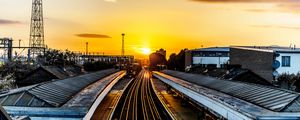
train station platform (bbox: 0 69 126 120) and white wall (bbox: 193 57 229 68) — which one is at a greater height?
white wall (bbox: 193 57 229 68)

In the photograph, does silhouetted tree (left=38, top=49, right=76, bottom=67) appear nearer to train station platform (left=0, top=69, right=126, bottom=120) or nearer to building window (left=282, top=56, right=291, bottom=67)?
building window (left=282, top=56, right=291, bottom=67)

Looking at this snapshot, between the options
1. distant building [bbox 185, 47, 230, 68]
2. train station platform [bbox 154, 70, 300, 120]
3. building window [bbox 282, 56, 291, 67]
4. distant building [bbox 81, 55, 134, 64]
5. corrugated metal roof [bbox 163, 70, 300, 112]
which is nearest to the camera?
train station platform [bbox 154, 70, 300, 120]

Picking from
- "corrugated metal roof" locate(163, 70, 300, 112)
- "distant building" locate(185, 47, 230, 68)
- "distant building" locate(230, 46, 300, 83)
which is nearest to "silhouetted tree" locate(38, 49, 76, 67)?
"distant building" locate(185, 47, 230, 68)

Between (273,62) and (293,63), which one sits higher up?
(273,62)

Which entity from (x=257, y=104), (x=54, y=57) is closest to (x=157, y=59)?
(x=54, y=57)

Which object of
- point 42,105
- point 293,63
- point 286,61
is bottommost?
point 42,105

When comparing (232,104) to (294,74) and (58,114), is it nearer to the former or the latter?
(58,114)

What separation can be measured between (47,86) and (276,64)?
33.6m

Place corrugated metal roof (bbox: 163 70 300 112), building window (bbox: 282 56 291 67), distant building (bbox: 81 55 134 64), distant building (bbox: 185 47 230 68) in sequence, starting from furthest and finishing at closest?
distant building (bbox: 81 55 134 64)
distant building (bbox: 185 47 230 68)
building window (bbox: 282 56 291 67)
corrugated metal roof (bbox: 163 70 300 112)

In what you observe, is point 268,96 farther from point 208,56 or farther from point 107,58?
point 107,58

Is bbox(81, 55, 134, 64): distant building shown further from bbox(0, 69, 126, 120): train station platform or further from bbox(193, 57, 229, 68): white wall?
bbox(0, 69, 126, 120): train station platform

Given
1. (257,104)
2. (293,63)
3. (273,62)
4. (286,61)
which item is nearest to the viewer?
(257,104)

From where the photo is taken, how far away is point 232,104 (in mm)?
23828

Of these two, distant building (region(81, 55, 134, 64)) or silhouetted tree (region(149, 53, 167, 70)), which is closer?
distant building (region(81, 55, 134, 64))
